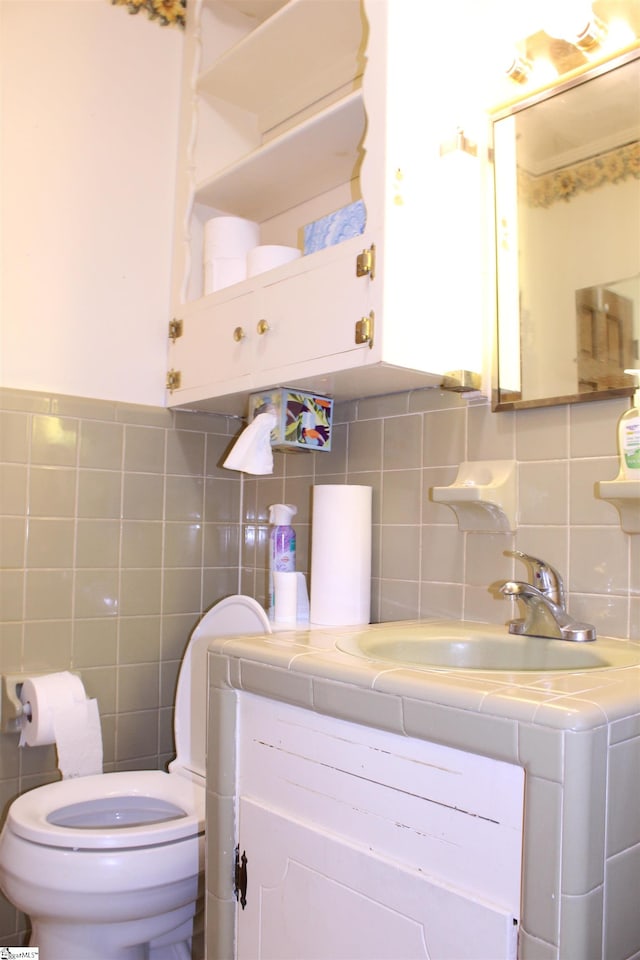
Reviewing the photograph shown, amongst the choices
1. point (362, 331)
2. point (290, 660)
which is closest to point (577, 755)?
point (290, 660)

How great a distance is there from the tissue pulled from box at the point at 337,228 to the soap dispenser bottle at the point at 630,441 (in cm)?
55

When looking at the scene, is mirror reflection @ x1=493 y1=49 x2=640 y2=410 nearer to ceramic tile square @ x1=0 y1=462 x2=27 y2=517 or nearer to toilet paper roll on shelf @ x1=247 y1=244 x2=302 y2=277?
toilet paper roll on shelf @ x1=247 y1=244 x2=302 y2=277

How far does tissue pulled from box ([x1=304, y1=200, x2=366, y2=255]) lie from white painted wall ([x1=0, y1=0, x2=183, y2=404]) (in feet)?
1.79

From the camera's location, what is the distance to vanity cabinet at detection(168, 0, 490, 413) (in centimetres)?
127

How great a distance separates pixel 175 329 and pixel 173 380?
0.40ft

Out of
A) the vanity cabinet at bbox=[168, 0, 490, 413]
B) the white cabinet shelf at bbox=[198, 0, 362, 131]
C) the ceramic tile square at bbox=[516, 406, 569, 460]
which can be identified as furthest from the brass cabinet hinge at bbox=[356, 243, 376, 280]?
the white cabinet shelf at bbox=[198, 0, 362, 131]

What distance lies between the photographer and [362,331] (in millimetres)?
1264

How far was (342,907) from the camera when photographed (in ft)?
2.99

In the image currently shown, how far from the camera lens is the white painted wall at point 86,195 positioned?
1.61 meters

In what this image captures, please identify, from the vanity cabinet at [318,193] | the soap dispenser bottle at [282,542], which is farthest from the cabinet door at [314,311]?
the soap dispenser bottle at [282,542]

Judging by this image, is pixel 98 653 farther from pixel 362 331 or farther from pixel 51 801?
pixel 362 331

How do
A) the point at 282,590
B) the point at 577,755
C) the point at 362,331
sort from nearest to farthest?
the point at 577,755 → the point at 362,331 → the point at 282,590

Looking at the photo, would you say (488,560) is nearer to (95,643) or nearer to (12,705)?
(95,643)

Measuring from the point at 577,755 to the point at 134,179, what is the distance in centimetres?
161
